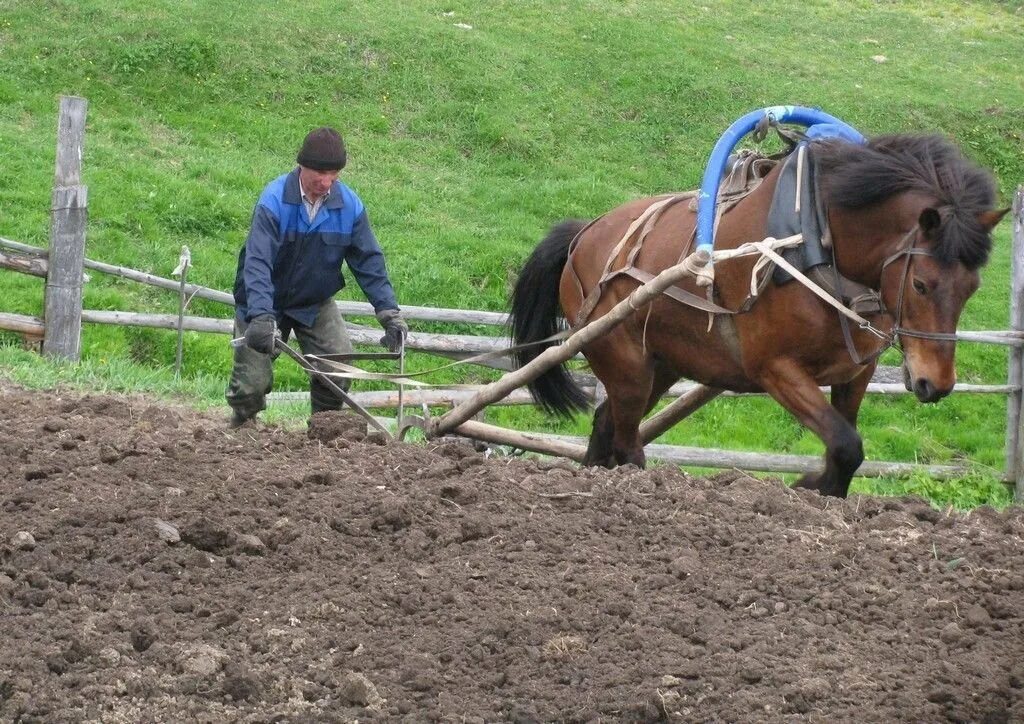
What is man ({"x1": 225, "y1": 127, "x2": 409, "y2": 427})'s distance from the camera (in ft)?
22.1

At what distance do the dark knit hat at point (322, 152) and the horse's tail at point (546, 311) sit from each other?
1.69 m

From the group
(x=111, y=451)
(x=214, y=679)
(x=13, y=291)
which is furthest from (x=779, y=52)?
(x=214, y=679)

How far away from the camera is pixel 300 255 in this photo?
23.4ft

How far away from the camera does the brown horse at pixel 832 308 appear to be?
558 centimetres

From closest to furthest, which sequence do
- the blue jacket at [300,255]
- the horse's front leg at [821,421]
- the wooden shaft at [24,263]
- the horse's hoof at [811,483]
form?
1. the horse's front leg at [821,421]
2. the horse's hoof at [811,483]
3. the blue jacket at [300,255]
4. the wooden shaft at [24,263]

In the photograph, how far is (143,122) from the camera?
16672mm

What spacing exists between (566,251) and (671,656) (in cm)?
446

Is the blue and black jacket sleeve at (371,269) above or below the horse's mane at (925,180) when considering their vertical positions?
below

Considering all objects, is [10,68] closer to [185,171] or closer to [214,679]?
[185,171]

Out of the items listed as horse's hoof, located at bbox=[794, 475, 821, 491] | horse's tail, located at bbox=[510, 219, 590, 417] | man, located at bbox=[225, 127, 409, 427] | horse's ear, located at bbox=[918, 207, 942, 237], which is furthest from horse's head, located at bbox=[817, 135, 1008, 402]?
man, located at bbox=[225, 127, 409, 427]

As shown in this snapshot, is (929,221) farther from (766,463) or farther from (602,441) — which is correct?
(766,463)

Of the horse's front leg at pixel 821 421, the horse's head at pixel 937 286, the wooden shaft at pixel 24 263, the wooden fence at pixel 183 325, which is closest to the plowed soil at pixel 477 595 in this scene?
the horse's front leg at pixel 821 421

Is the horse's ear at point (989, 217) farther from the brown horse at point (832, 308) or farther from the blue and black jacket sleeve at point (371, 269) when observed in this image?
the blue and black jacket sleeve at point (371, 269)

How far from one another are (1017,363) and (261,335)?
19.2ft
